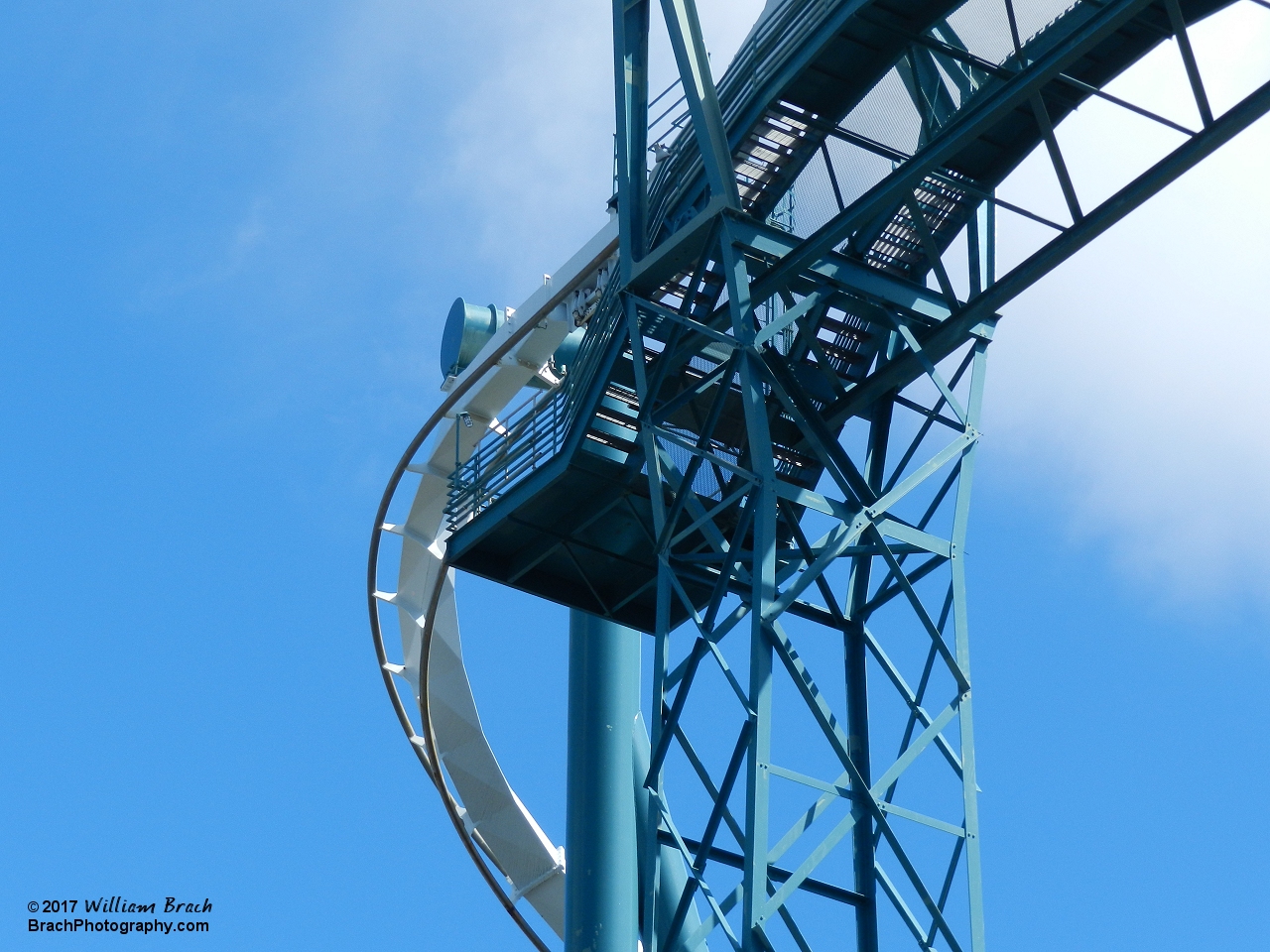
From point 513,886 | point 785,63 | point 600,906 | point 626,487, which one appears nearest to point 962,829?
point 626,487

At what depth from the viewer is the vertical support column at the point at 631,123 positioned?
21500mm

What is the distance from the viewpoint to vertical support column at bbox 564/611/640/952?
2792cm

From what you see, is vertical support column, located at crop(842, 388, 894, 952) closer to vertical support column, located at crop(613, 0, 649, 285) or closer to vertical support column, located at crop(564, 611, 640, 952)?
vertical support column, located at crop(613, 0, 649, 285)

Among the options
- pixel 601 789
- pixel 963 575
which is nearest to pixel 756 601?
pixel 963 575

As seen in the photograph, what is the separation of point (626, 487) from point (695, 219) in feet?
11.3

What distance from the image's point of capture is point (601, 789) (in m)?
28.7

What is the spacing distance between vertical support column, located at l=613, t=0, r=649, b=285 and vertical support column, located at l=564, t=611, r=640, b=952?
8.74 m

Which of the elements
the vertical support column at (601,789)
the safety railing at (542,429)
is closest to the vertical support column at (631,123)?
the safety railing at (542,429)

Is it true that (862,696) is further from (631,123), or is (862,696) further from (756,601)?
(631,123)

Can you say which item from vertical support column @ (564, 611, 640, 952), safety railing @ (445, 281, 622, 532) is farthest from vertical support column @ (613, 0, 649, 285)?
vertical support column @ (564, 611, 640, 952)

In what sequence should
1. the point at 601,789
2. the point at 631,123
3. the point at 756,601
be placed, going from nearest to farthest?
the point at 756,601
the point at 631,123
the point at 601,789

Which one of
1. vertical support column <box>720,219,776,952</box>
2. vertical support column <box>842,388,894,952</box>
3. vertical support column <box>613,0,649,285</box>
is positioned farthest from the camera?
vertical support column <box>613,0,649,285</box>

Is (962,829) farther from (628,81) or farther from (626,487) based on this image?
(628,81)

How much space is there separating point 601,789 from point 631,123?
1077 cm
